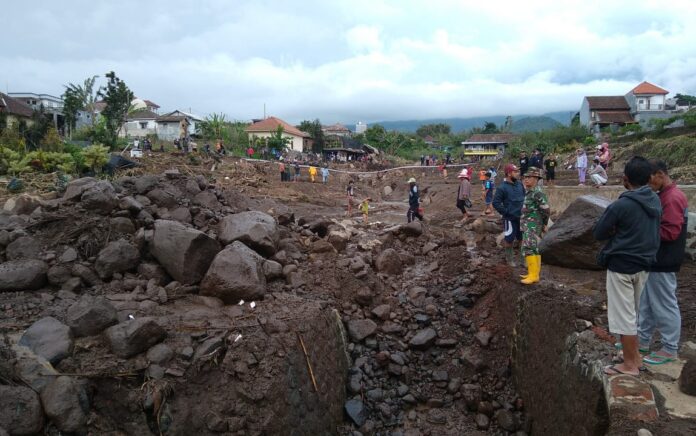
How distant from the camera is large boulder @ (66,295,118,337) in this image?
507 cm

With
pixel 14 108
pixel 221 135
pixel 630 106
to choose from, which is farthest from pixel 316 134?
pixel 630 106

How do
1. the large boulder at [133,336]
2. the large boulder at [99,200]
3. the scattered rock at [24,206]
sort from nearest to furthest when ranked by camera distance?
the large boulder at [133,336] → the large boulder at [99,200] → the scattered rock at [24,206]

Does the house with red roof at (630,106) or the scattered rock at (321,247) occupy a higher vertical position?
the house with red roof at (630,106)

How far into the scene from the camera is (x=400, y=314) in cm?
762

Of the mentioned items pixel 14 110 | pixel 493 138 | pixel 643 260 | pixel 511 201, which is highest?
pixel 14 110

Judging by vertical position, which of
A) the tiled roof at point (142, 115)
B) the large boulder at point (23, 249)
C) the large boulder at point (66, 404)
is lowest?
the large boulder at point (66, 404)

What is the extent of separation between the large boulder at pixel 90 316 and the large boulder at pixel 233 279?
130 centimetres

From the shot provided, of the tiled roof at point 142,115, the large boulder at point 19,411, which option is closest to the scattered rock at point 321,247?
the large boulder at point 19,411

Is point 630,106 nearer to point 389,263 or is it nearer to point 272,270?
point 389,263

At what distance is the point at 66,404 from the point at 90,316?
1.24 metres

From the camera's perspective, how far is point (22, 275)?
19.3ft

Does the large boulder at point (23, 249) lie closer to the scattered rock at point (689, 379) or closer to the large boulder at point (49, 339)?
the large boulder at point (49, 339)

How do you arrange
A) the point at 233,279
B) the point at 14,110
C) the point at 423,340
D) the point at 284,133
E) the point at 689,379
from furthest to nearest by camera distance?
1. the point at 284,133
2. the point at 14,110
3. the point at 423,340
4. the point at 233,279
5. the point at 689,379

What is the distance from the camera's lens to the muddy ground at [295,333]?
4.71 meters
